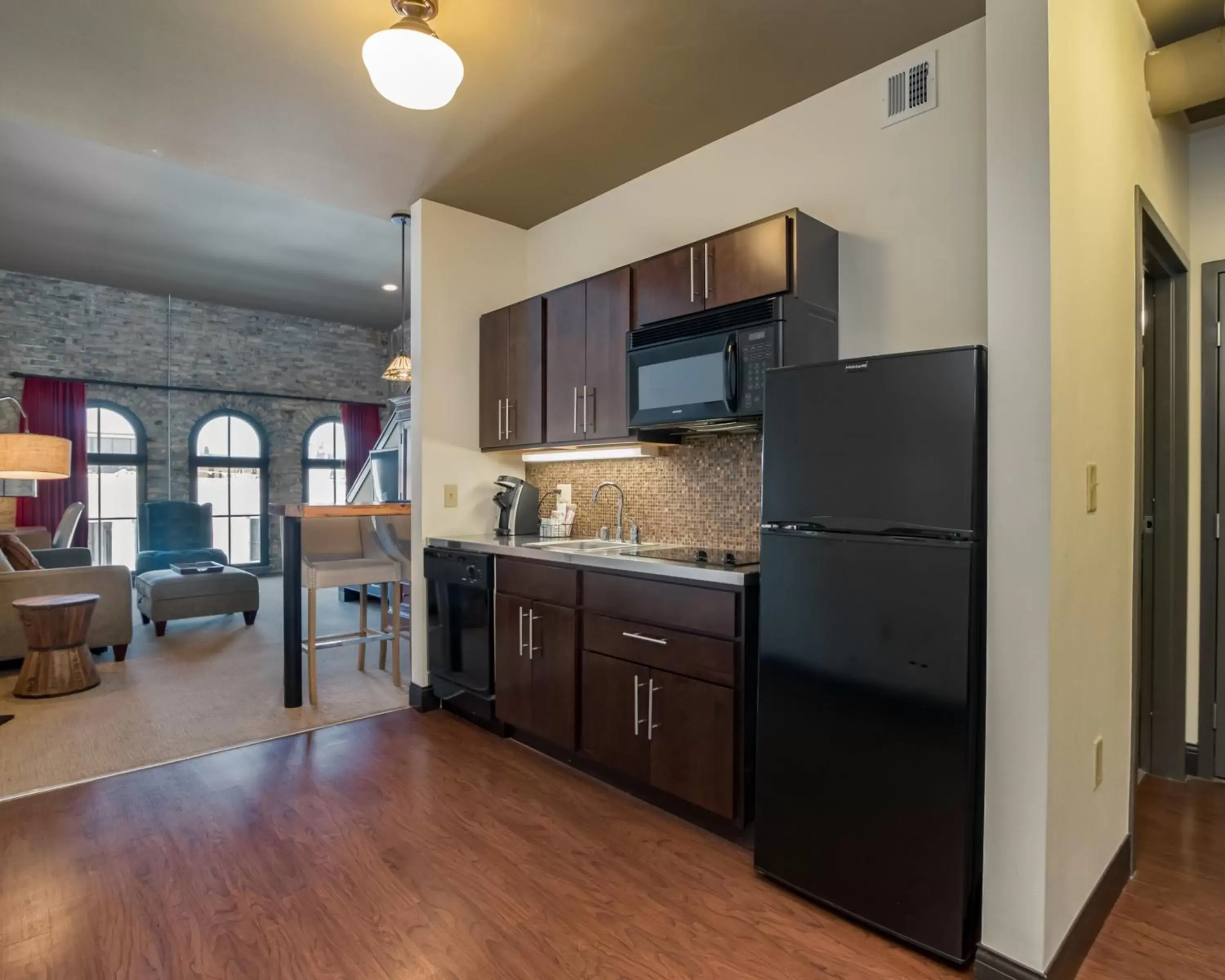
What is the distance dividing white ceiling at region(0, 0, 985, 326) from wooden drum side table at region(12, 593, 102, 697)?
259 centimetres

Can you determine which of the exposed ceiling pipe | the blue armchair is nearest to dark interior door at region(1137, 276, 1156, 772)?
the exposed ceiling pipe

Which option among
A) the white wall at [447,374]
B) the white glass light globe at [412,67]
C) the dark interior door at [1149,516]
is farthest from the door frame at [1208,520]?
the white wall at [447,374]

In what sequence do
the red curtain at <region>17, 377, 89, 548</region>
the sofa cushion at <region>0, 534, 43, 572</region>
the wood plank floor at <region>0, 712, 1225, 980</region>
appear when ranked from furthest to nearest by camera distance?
the red curtain at <region>17, 377, 89, 548</region> < the sofa cushion at <region>0, 534, 43, 572</region> < the wood plank floor at <region>0, 712, 1225, 980</region>

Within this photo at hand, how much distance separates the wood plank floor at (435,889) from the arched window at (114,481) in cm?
627

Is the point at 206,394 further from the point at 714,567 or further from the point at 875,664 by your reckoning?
the point at 875,664

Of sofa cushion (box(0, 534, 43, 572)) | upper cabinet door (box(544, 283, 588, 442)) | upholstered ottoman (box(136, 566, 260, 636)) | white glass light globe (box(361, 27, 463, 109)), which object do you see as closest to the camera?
white glass light globe (box(361, 27, 463, 109))

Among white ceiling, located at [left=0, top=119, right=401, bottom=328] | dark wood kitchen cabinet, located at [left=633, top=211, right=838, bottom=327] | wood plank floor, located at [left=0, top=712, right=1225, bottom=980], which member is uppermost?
white ceiling, located at [left=0, top=119, right=401, bottom=328]

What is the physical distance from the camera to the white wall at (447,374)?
377 cm

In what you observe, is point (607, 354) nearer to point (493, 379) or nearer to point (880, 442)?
point (493, 379)

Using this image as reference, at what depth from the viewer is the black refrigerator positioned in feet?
5.56

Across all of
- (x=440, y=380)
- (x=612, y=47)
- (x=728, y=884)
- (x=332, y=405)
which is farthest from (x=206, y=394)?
(x=728, y=884)

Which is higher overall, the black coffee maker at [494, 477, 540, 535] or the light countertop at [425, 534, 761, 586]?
the black coffee maker at [494, 477, 540, 535]

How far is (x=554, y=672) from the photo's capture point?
2.95 m

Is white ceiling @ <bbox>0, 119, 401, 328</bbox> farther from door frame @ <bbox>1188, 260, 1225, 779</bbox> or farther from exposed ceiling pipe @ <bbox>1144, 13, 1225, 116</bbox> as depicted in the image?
door frame @ <bbox>1188, 260, 1225, 779</bbox>
